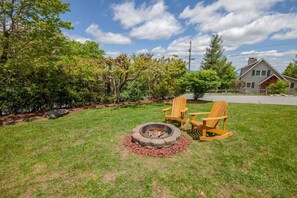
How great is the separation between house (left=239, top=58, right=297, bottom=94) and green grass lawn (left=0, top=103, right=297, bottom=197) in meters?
21.6

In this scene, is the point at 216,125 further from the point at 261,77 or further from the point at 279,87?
the point at 261,77

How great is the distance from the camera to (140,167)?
2.90 m

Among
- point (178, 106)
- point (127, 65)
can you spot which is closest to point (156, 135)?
point (178, 106)

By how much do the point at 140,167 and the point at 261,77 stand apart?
26.8 metres

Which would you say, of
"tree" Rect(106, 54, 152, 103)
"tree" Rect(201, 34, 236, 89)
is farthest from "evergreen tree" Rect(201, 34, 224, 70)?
"tree" Rect(106, 54, 152, 103)

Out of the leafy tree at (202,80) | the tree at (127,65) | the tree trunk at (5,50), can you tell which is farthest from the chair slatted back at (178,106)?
the tree trunk at (5,50)

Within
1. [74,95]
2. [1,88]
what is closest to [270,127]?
[74,95]

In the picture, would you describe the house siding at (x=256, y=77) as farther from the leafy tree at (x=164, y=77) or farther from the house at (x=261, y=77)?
the leafy tree at (x=164, y=77)

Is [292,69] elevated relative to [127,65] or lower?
elevated

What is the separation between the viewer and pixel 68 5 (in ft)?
20.4

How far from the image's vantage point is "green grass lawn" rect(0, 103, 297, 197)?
2352 mm

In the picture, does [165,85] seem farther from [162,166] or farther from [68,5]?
[162,166]

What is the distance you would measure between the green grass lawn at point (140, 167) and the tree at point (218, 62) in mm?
23149

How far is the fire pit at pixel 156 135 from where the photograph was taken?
348cm
